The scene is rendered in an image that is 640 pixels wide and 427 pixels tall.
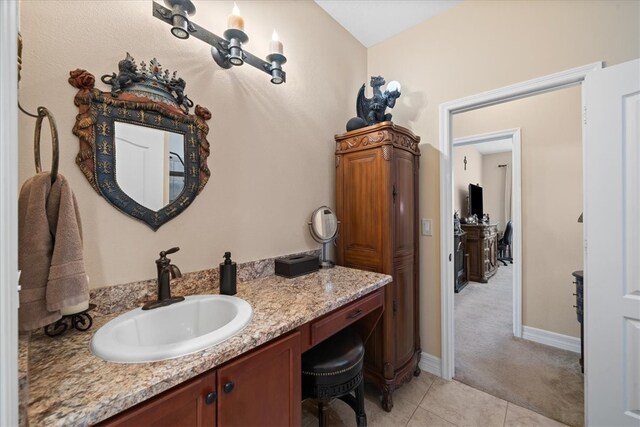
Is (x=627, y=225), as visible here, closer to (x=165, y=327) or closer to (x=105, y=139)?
(x=165, y=327)

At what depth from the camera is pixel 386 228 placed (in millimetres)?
1771

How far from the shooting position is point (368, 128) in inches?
73.2

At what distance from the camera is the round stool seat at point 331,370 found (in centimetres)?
127

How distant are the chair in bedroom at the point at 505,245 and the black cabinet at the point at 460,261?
2313 millimetres

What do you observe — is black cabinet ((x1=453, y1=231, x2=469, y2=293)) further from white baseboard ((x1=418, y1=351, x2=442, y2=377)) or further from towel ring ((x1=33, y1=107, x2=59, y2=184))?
towel ring ((x1=33, y1=107, x2=59, y2=184))

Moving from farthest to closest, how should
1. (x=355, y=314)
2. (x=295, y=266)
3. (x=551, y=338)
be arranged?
(x=551, y=338), (x=295, y=266), (x=355, y=314)

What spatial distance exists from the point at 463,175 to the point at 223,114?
5.06m

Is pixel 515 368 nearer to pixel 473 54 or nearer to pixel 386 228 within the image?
pixel 386 228

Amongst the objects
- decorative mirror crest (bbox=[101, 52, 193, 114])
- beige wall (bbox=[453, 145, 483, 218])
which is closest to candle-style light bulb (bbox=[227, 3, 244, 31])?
decorative mirror crest (bbox=[101, 52, 193, 114])

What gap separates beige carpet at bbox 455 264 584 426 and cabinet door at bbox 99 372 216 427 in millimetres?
2017

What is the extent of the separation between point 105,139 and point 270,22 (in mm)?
1282

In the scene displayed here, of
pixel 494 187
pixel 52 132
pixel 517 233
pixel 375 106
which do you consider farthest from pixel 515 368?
pixel 494 187

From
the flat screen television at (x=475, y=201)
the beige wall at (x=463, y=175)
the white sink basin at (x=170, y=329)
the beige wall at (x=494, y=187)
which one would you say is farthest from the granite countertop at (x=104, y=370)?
the beige wall at (x=494, y=187)

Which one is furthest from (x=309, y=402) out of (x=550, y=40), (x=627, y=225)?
(x=550, y=40)
